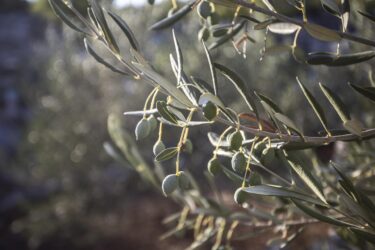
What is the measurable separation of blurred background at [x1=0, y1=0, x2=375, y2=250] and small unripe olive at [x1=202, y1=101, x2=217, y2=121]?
292 cm

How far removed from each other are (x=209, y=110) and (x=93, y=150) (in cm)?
350

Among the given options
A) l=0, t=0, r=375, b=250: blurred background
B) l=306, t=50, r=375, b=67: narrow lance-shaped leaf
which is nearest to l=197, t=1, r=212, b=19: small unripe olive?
l=306, t=50, r=375, b=67: narrow lance-shaped leaf

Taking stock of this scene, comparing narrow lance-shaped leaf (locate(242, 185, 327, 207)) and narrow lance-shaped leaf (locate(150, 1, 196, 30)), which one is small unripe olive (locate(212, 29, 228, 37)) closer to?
narrow lance-shaped leaf (locate(150, 1, 196, 30))

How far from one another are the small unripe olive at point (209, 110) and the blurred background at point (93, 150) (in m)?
2.92

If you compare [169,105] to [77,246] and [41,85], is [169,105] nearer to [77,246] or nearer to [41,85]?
[77,246]

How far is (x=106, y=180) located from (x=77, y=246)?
1.92ft

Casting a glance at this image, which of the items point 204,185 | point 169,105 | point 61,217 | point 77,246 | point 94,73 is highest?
point 169,105

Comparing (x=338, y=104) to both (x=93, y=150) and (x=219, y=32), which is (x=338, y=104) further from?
(x=93, y=150)

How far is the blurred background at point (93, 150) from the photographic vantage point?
366 centimetres

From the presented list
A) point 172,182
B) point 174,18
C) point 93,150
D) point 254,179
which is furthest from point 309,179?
point 93,150

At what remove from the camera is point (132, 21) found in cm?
439

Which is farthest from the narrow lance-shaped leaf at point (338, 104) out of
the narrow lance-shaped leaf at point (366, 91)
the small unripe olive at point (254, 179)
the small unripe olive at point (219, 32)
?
the small unripe olive at point (219, 32)

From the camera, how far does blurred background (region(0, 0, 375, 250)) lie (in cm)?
366

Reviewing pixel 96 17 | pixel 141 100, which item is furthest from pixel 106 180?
pixel 96 17
